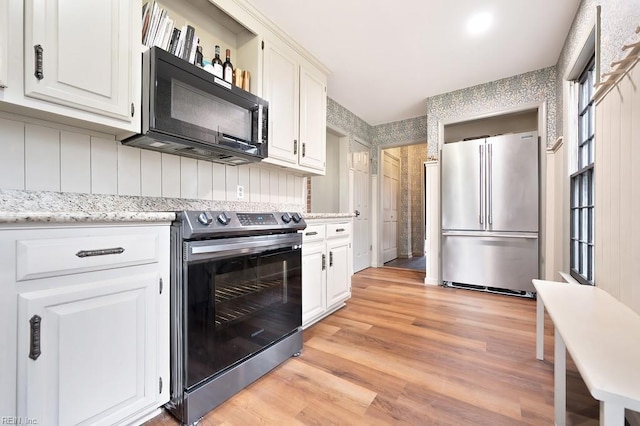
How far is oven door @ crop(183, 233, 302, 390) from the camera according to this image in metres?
1.20

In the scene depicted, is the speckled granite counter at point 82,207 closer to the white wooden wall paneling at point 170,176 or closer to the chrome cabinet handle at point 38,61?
the white wooden wall paneling at point 170,176

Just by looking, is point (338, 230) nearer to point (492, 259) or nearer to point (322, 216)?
point (322, 216)

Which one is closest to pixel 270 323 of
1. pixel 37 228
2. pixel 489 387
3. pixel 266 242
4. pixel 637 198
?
pixel 266 242

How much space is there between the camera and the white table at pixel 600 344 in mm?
582

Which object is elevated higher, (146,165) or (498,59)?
(498,59)

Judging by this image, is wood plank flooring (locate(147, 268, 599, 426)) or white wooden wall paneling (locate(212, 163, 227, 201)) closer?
wood plank flooring (locate(147, 268, 599, 426))

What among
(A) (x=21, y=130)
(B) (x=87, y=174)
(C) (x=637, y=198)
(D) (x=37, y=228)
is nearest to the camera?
(D) (x=37, y=228)

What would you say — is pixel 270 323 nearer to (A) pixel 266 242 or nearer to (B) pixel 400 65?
(A) pixel 266 242

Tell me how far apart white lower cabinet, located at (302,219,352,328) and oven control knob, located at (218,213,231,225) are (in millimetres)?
796

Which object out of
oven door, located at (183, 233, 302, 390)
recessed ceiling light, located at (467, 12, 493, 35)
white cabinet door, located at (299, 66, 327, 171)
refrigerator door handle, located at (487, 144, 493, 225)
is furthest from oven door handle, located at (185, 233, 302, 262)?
refrigerator door handle, located at (487, 144, 493, 225)

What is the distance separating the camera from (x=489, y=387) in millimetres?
1442

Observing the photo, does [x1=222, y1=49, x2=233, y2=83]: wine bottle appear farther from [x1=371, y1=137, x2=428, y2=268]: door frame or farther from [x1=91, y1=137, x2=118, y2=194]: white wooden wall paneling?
[x1=371, y1=137, x2=428, y2=268]: door frame

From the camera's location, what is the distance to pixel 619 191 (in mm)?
1238

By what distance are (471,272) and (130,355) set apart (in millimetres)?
3459
